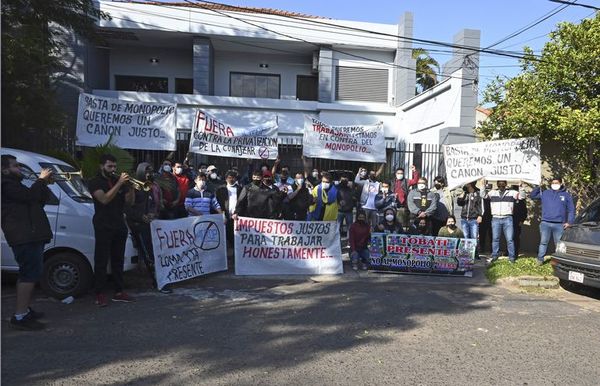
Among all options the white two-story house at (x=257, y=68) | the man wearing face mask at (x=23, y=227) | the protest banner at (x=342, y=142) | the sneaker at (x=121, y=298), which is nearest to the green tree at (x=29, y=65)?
the white two-story house at (x=257, y=68)

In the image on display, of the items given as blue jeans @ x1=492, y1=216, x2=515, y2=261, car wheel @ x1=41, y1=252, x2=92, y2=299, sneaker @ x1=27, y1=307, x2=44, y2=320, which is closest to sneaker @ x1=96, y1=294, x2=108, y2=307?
car wheel @ x1=41, y1=252, x2=92, y2=299

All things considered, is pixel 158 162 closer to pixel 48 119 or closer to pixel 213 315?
pixel 48 119

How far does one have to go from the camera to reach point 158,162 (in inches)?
630

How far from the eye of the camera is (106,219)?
6617 mm

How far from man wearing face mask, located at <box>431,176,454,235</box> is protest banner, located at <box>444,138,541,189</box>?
0.33 metres

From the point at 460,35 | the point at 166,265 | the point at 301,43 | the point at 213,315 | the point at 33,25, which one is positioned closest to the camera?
the point at 213,315

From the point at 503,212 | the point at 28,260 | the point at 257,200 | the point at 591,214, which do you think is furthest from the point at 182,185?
the point at 591,214

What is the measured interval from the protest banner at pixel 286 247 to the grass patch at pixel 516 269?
9.35ft

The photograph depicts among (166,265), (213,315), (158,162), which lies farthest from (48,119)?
(213,315)

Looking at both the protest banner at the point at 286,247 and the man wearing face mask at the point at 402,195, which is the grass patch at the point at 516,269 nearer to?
the man wearing face mask at the point at 402,195

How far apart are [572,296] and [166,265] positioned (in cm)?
661

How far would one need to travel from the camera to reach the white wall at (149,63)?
21094 millimetres

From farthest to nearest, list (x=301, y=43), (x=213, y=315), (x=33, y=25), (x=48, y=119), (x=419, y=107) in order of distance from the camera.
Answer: (x=301, y=43)
(x=419, y=107)
(x=48, y=119)
(x=33, y=25)
(x=213, y=315)

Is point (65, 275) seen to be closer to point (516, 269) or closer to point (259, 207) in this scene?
point (259, 207)
